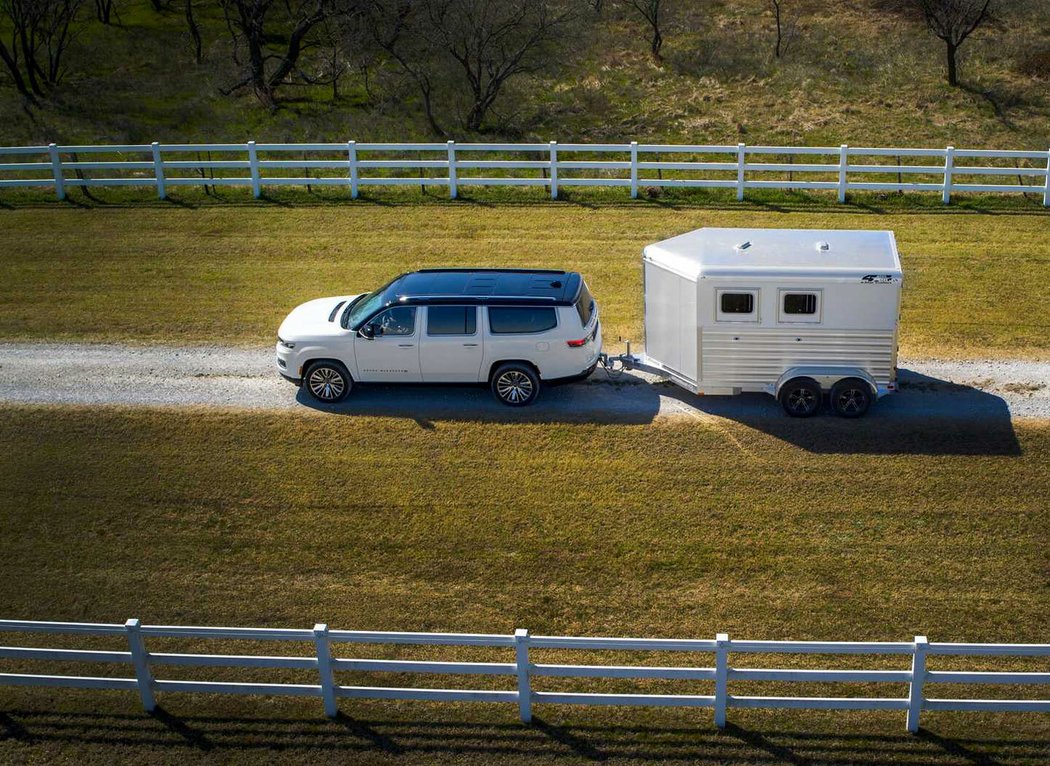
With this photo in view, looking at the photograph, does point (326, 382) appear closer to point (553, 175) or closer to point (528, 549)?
point (528, 549)

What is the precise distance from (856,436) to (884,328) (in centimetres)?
157

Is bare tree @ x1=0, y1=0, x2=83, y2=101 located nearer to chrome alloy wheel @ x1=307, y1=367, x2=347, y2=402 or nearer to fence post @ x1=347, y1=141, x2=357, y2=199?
fence post @ x1=347, y1=141, x2=357, y2=199

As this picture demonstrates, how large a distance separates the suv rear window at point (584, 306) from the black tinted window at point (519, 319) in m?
0.45

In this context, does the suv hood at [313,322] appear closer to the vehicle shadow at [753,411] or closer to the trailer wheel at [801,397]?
the vehicle shadow at [753,411]

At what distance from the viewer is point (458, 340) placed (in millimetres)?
16109

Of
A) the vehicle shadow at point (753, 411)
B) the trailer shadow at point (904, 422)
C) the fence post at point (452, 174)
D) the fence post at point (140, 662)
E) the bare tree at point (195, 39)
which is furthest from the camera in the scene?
the bare tree at point (195, 39)

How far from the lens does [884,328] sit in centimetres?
1534

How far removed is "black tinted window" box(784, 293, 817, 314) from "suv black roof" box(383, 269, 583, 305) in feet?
9.98

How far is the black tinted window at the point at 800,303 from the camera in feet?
50.5

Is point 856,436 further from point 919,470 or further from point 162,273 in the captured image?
point 162,273

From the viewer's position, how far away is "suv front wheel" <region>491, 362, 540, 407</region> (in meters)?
16.2

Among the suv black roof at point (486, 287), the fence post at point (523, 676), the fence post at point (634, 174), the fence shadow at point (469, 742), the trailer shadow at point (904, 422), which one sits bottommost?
the fence shadow at point (469, 742)

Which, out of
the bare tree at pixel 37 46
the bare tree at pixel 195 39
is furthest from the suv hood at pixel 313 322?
the bare tree at pixel 195 39

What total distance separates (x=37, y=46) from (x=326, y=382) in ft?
104
